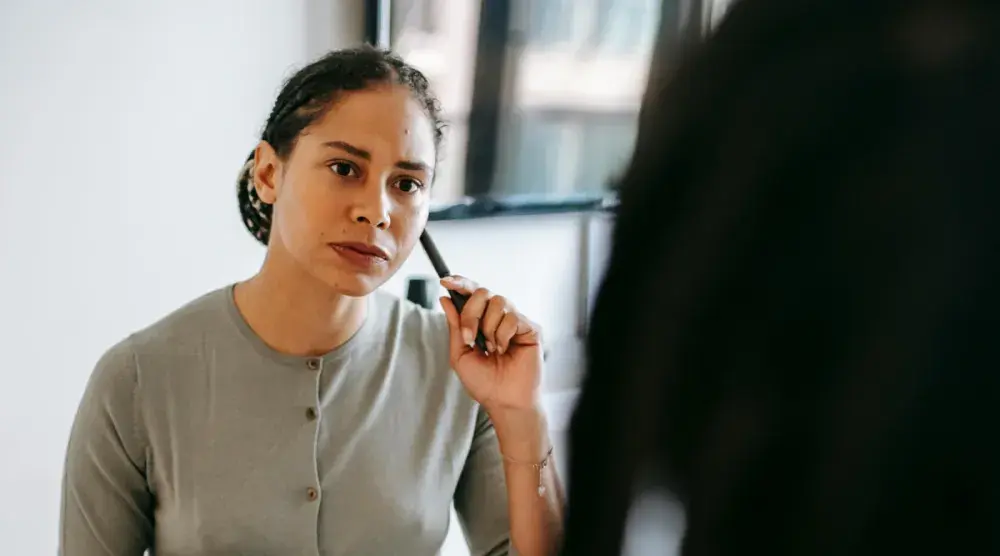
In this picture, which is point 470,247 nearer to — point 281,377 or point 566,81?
point 566,81

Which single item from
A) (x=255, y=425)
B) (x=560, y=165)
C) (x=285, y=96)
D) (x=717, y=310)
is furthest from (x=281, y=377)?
(x=560, y=165)

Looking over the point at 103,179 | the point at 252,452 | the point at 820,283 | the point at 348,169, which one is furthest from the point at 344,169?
the point at 820,283

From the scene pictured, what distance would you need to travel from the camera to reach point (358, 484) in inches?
35.5

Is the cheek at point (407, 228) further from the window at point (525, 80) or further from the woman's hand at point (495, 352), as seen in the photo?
the window at point (525, 80)

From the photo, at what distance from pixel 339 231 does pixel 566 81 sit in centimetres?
86

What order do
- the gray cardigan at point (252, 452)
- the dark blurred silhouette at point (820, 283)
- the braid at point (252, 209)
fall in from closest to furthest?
the dark blurred silhouette at point (820, 283), the gray cardigan at point (252, 452), the braid at point (252, 209)

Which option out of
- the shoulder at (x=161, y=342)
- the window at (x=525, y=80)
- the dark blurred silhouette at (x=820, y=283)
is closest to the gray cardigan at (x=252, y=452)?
the shoulder at (x=161, y=342)

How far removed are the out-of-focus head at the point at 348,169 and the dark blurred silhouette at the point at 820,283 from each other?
57cm

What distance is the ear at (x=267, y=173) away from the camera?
918mm

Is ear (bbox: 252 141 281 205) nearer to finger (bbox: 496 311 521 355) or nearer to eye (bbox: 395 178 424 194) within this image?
eye (bbox: 395 178 424 194)

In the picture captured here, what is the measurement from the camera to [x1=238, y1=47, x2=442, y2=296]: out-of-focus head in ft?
2.86

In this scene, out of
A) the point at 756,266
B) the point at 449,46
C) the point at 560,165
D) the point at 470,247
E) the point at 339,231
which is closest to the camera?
the point at 756,266

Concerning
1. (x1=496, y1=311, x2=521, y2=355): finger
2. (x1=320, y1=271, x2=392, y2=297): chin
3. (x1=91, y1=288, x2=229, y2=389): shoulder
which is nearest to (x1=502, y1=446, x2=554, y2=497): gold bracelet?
(x1=496, y1=311, x2=521, y2=355): finger

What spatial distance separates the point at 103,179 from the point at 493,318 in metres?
0.52
